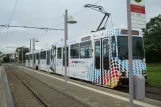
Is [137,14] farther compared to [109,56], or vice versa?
[109,56]

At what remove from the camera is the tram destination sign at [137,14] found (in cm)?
655

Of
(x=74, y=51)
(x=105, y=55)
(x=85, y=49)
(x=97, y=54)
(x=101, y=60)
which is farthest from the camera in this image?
(x=74, y=51)

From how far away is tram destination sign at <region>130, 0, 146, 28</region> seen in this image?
21.5ft

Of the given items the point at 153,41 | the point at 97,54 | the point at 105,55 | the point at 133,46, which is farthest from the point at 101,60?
the point at 153,41

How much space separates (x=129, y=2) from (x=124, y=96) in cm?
573

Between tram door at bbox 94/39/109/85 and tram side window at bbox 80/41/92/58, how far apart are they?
1.03 metres

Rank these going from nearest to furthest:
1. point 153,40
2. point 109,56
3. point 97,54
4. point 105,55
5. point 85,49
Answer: point 109,56
point 105,55
point 97,54
point 85,49
point 153,40

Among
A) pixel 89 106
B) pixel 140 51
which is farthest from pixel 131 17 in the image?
pixel 140 51

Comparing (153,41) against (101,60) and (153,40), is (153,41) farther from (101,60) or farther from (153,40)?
(101,60)

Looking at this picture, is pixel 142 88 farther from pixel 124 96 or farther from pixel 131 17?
pixel 124 96

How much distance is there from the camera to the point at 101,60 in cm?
1450

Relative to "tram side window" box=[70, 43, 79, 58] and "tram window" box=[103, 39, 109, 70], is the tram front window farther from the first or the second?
"tram side window" box=[70, 43, 79, 58]

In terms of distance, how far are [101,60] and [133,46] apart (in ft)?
6.48

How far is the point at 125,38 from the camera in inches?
547
